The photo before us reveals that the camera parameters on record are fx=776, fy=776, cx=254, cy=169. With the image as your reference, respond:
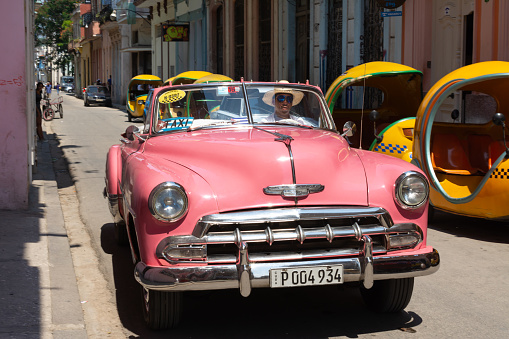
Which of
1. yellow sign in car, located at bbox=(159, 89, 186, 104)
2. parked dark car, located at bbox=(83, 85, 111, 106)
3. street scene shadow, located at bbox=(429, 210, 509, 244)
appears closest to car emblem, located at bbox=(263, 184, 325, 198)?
yellow sign in car, located at bbox=(159, 89, 186, 104)

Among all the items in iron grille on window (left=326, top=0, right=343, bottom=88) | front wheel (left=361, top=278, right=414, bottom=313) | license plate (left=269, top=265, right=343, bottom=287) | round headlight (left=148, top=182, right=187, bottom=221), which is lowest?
front wheel (left=361, top=278, right=414, bottom=313)

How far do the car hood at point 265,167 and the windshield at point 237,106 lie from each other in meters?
0.48

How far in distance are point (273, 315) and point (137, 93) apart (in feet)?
96.2

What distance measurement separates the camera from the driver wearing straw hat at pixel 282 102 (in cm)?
611

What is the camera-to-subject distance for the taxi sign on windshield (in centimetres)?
605

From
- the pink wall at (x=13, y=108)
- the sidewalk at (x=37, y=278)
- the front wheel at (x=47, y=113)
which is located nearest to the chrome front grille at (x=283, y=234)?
the sidewalk at (x=37, y=278)

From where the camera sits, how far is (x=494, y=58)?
14.2m

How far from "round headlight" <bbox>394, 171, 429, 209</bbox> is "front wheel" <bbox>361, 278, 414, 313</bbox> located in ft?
1.87

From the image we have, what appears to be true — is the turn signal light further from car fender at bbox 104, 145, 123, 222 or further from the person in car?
car fender at bbox 104, 145, 123, 222

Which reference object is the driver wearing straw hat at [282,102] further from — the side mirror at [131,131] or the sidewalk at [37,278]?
the sidewalk at [37,278]

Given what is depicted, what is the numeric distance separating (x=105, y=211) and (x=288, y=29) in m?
16.8

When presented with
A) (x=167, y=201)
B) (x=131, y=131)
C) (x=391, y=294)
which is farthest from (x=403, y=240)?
(x=131, y=131)

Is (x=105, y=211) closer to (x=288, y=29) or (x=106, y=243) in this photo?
(x=106, y=243)

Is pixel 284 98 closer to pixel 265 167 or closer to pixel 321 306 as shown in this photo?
pixel 265 167
